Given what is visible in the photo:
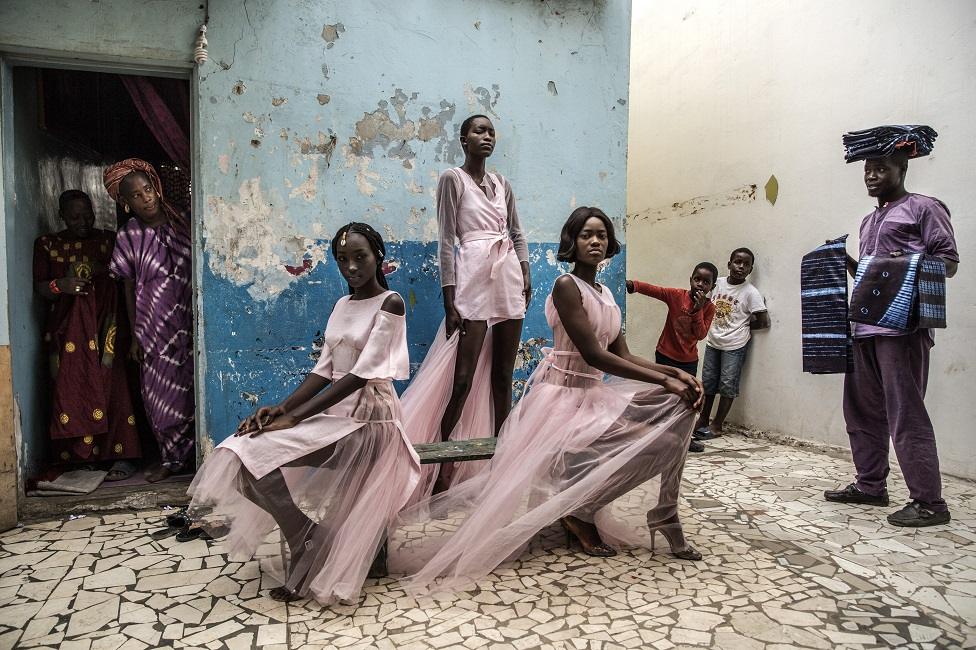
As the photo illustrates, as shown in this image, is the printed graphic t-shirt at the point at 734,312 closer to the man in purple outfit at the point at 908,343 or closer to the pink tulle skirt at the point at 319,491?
the man in purple outfit at the point at 908,343

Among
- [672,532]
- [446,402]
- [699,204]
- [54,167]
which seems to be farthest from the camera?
[699,204]

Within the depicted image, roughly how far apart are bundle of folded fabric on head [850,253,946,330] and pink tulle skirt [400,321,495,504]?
83.6 inches

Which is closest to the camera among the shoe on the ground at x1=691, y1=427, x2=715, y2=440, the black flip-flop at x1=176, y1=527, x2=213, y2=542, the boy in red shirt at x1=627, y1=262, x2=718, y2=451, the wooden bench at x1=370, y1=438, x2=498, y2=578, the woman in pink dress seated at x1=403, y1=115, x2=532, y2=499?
the wooden bench at x1=370, y1=438, x2=498, y2=578

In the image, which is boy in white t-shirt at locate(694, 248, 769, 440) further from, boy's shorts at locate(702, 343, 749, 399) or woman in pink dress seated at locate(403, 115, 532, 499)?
woman in pink dress seated at locate(403, 115, 532, 499)

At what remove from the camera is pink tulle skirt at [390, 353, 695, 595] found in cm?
280

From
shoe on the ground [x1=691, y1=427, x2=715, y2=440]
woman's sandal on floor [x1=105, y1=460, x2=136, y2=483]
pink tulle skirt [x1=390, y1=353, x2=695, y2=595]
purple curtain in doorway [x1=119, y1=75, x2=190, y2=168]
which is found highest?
purple curtain in doorway [x1=119, y1=75, x2=190, y2=168]

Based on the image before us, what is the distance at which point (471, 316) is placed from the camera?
12.4ft

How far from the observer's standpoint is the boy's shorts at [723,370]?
19.6ft

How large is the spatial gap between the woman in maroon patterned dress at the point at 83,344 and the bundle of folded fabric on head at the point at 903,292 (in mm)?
4590

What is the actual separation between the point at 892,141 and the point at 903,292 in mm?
814

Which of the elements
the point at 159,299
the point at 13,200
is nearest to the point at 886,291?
the point at 159,299

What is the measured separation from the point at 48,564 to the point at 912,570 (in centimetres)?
396

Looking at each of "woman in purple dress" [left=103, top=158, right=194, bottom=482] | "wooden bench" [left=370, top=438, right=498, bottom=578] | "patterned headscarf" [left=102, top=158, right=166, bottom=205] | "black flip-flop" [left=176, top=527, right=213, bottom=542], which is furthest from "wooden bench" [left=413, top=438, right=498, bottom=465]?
"patterned headscarf" [left=102, top=158, right=166, bottom=205]

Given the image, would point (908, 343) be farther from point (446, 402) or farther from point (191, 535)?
point (191, 535)
